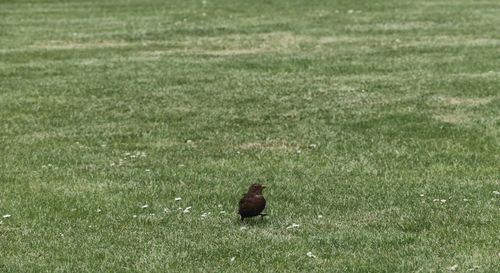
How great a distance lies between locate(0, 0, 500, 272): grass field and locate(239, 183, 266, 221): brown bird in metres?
0.22

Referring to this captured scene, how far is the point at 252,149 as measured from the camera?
13609 millimetres

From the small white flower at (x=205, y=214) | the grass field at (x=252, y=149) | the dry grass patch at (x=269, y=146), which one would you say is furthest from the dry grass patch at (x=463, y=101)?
the small white flower at (x=205, y=214)

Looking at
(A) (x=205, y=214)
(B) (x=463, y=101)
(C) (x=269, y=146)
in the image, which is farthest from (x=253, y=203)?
(B) (x=463, y=101)

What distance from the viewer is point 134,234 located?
31.6 ft

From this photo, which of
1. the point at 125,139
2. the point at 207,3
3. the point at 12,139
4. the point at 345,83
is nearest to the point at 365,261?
A: the point at 125,139

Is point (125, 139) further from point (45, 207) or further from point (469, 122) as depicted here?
point (469, 122)

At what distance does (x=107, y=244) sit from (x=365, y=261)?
272cm

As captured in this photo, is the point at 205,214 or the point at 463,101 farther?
the point at 463,101

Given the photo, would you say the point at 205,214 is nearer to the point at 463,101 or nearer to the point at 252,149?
the point at 252,149

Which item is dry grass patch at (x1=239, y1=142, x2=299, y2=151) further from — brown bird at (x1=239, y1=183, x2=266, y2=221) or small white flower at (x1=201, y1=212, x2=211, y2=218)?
brown bird at (x1=239, y1=183, x2=266, y2=221)

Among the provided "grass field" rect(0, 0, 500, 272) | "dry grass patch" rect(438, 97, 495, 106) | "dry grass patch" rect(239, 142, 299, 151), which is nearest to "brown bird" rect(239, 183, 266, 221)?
"grass field" rect(0, 0, 500, 272)

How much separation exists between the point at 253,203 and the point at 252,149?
417 cm

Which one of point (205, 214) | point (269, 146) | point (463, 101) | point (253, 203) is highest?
point (253, 203)

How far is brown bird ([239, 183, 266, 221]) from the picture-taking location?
9.45 meters
